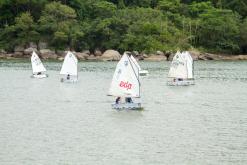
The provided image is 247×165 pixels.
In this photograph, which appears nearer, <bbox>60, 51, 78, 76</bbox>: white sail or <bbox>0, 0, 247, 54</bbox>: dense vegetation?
<bbox>60, 51, 78, 76</bbox>: white sail

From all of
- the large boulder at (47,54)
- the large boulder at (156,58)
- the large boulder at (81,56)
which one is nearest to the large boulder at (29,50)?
the large boulder at (47,54)

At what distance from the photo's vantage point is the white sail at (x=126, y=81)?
168 ft

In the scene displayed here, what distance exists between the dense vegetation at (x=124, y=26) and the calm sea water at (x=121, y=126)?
187 ft

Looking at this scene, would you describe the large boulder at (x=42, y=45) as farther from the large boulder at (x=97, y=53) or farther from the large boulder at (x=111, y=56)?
the large boulder at (x=111, y=56)

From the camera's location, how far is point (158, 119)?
48.7m

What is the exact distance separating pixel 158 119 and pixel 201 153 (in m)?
12.3

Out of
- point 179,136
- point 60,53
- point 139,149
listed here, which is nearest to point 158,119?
point 179,136

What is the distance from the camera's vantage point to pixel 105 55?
129 meters

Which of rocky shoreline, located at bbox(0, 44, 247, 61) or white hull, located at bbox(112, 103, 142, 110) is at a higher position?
white hull, located at bbox(112, 103, 142, 110)

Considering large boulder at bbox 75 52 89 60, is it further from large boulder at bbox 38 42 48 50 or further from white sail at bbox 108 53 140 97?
white sail at bbox 108 53 140 97

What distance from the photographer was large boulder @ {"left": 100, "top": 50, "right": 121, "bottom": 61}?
126731mm

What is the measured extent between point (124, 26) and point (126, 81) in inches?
3309

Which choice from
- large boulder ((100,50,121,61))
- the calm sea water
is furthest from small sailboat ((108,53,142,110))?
large boulder ((100,50,121,61))

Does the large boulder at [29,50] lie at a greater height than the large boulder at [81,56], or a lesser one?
greater
